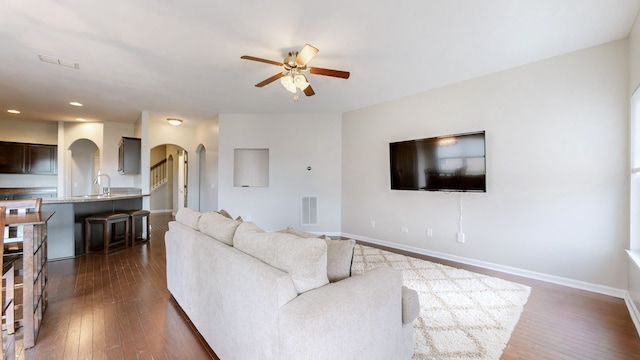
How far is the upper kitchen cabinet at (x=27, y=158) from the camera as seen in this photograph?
20.7 feet

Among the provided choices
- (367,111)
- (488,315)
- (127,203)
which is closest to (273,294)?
(488,315)

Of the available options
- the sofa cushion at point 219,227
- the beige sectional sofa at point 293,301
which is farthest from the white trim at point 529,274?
the sofa cushion at point 219,227

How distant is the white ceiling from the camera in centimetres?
228

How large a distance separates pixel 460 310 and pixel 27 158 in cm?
981

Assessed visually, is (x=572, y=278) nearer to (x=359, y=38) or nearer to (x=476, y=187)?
(x=476, y=187)

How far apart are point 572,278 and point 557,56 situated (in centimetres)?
264

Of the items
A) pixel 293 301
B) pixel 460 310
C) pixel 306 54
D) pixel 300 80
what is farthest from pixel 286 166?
pixel 293 301

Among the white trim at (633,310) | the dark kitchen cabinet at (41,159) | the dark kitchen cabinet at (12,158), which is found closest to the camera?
the white trim at (633,310)

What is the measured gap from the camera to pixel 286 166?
5.82 m

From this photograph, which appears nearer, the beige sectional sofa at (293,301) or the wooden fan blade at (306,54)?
the beige sectional sofa at (293,301)

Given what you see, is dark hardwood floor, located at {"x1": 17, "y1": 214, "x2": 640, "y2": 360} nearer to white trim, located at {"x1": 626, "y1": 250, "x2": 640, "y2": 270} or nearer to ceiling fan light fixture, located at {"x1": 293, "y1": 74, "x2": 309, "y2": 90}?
white trim, located at {"x1": 626, "y1": 250, "x2": 640, "y2": 270}

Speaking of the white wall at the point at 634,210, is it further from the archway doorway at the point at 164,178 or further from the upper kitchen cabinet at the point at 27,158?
the upper kitchen cabinet at the point at 27,158

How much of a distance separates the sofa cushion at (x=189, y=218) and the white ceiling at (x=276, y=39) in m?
1.82

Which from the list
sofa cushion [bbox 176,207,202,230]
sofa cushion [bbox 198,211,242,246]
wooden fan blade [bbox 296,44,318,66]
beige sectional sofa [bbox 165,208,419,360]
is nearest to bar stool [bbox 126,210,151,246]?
sofa cushion [bbox 176,207,202,230]
